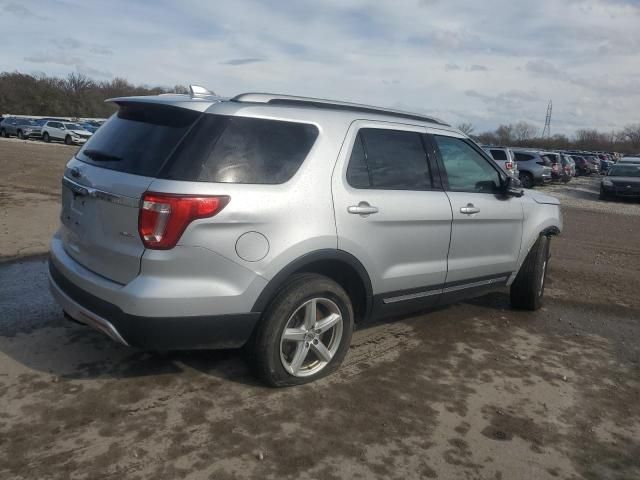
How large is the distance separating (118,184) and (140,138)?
37 cm

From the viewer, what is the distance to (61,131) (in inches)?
1558

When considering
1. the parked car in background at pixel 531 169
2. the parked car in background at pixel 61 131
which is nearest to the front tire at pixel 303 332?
the parked car in background at pixel 531 169

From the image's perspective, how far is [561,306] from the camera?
19.7 ft

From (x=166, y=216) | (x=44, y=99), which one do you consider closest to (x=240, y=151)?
(x=166, y=216)

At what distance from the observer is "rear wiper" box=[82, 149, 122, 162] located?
3.46m

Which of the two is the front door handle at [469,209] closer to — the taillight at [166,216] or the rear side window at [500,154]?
the taillight at [166,216]

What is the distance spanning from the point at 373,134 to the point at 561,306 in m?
3.27

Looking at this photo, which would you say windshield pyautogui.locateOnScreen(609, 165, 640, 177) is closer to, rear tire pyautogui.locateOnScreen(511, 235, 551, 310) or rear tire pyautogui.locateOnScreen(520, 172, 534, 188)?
rear tire pyautogui.locateOnScreen(520, 172, 534, 188)

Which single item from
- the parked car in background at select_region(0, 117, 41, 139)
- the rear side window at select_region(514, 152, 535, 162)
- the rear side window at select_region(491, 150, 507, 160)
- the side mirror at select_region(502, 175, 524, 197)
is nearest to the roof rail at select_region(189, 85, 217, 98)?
the side mirror at select_region(502, 175, 524, 197)

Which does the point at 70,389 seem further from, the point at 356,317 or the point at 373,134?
the point at 373,134

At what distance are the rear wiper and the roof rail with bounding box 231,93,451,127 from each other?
2.62 ft

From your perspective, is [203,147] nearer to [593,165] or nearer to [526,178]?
[526,178]

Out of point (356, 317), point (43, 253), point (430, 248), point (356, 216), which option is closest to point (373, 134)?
point (356, 216)

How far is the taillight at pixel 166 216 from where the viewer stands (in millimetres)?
3045
